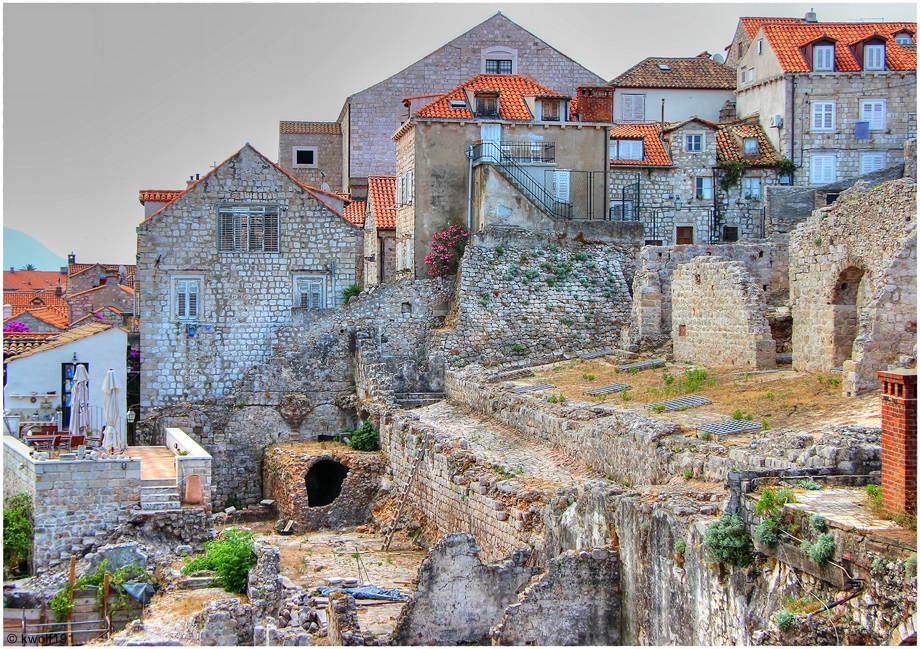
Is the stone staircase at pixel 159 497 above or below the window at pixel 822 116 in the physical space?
below

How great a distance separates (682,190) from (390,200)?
10.1m

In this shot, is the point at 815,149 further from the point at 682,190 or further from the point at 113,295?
the point at 113,295

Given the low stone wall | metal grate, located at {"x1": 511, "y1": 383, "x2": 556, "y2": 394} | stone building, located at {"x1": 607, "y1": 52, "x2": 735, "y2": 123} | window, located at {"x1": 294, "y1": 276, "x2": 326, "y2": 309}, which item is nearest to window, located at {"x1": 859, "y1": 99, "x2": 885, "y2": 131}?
stone building, located at {"x1": 607, "y1": 52, "x2": 735, "y2": 123}

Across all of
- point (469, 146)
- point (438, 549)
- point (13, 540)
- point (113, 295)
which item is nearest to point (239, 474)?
point (13, 540)

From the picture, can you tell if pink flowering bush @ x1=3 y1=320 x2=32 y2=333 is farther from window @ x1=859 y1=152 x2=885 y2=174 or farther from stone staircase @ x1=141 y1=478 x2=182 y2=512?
Result: window @ x1=859 y1=152 x2=885 y2=174

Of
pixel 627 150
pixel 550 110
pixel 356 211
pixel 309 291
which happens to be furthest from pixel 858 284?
pixel 356 211

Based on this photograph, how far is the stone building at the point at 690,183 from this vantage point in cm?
3972

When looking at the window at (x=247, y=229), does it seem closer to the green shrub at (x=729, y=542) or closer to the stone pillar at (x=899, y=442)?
the green shrub at (x=729, y=542)

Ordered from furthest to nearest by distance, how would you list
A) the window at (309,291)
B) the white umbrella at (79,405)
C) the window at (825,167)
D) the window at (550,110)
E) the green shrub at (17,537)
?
the window at (825,167)
the window at (550,110)
the window at (309,291)
the white umbrella at (79,405)
the green shrub at (17,537)

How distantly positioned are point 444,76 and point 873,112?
16411mm

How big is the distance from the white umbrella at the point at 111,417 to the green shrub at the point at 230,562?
3.93 meters

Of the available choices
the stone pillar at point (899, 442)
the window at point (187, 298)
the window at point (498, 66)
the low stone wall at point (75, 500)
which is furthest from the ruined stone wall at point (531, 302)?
the stone pillar at point (899, 442)

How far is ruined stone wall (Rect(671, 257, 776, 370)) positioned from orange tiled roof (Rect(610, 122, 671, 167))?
36.5 feet

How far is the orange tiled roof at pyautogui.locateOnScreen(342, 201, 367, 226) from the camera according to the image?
44.5m
